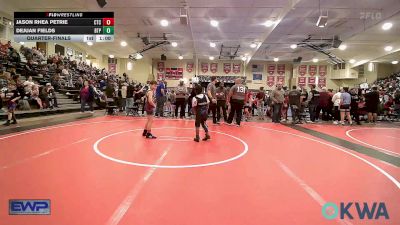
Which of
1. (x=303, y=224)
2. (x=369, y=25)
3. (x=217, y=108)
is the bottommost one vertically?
(x=303, y=224)

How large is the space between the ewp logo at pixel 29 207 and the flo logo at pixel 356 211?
2.91m

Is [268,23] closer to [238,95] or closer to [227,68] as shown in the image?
[238,95]

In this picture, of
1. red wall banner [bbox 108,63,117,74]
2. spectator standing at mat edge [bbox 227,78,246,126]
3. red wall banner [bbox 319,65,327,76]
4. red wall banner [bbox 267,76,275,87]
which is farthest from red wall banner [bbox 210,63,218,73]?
spectator standing at mat edge [bbox 227,78,246,126]

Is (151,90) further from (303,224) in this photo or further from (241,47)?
(241,47)

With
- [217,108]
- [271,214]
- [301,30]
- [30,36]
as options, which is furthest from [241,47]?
[271,214]

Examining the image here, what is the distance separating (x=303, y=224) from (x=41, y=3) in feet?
47.0

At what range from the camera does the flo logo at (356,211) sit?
2.62 metres

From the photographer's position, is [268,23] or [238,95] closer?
[238,95]

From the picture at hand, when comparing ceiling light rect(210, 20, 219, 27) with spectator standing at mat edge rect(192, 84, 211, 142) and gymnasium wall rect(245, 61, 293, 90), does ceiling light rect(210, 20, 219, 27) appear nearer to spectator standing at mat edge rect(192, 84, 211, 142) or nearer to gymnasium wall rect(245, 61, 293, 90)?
spectator standing at mat edge rect(192, 84, 211, 142)

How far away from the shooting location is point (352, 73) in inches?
1009

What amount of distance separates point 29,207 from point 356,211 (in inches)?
137

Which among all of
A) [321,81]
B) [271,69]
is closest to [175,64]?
[271,69]
